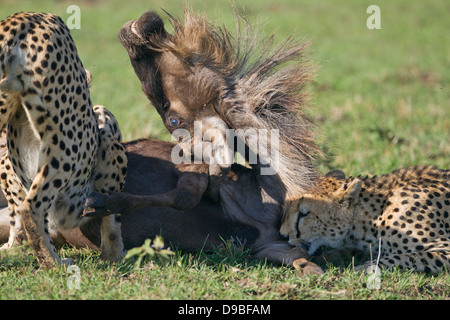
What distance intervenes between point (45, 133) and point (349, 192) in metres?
2.28

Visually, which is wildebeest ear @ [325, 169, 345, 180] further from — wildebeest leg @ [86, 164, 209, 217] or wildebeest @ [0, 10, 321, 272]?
wildebeest leg @ [86, 164, 209, 217]

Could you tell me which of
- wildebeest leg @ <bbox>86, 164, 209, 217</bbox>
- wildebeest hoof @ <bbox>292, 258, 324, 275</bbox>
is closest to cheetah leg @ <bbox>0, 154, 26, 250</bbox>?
wildebeest leg @ <bbox>86, 164, 209, 217</bbox>

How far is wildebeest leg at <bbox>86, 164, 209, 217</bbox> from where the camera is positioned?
3836 millimetres

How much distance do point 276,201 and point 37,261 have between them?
6.11 ft

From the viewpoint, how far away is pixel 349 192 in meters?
4.62

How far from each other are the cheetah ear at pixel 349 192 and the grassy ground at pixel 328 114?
40cm

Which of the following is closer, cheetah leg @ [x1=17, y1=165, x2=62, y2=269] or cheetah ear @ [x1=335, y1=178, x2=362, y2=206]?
cheetah leg @ [x1=17, y1=165, x2=62, y2=269]

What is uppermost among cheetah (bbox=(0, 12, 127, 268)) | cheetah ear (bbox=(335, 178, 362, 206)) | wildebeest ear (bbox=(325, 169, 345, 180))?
cheetah (bbox=(0, 12, 127, 268))

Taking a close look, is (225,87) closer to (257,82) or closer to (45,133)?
(257,82)

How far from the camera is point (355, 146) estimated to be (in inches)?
288

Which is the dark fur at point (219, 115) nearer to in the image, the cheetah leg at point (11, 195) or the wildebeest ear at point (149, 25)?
the wildebeest ear at point (149, 25)

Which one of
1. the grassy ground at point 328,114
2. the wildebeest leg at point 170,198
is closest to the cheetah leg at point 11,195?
the grassy ground at point 328,114

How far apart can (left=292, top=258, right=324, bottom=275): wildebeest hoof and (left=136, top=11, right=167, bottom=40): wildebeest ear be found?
212 centimetres

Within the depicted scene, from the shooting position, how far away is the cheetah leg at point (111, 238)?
419cm
